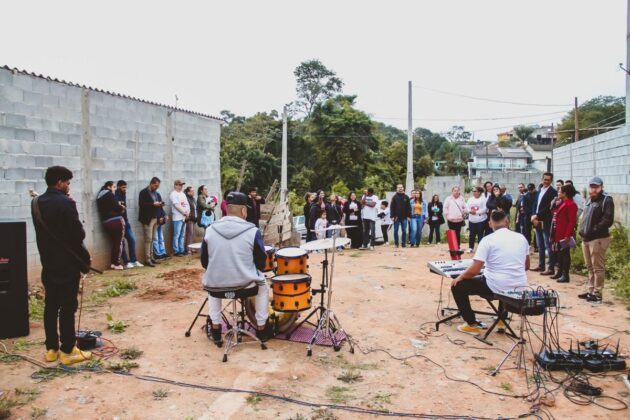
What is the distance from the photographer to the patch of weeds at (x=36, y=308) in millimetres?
6762

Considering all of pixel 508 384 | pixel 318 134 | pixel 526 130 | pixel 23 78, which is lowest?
pixel 508 384

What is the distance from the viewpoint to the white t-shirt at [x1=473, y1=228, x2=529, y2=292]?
220 inches

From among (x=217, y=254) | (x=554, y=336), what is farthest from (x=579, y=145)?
(x=217, y=254)

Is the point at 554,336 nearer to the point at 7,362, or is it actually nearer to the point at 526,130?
the point at 7,362

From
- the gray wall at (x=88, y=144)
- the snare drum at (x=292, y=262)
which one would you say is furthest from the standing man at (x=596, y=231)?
the gray wall at (x=88, y=144)

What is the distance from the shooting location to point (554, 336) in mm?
6070

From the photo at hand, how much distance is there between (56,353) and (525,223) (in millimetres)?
9992

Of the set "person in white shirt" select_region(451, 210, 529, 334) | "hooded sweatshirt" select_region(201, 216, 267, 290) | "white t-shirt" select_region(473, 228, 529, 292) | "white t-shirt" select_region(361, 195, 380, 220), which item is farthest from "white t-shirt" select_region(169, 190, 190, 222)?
"white t-shirt" select_region(473, 228, 529, 292)

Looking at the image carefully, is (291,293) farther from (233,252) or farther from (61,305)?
(61,305)

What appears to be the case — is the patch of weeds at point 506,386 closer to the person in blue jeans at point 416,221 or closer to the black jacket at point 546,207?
the black jacket at point 546,207

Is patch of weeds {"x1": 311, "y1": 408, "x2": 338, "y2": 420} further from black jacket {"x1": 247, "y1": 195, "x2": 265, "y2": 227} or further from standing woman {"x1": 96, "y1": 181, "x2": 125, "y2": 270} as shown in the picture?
black jacket {"x1": 247, "y1": 195, "x2": 265, "y2": 227}

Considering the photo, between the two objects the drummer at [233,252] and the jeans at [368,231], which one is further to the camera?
the jeans at [368,231]

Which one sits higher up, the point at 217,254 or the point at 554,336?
the point at 217,254

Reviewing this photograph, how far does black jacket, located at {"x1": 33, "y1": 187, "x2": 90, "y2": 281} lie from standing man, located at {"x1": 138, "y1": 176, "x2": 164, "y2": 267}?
593 cm
